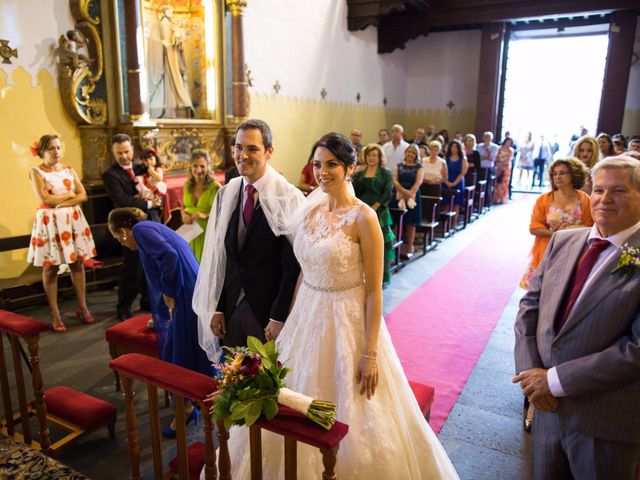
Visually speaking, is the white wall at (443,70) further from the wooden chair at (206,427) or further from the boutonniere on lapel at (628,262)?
the wooden chair at (206,427)

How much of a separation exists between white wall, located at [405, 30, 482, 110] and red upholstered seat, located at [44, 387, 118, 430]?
533 inches

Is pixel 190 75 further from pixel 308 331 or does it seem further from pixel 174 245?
pixel 308 331

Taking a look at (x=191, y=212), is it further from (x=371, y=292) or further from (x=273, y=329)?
(x=371, y=292)

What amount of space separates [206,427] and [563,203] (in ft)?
9.59

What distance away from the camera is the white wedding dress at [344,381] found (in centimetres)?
193

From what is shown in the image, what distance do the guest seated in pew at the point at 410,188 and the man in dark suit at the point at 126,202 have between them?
3221 millimetres

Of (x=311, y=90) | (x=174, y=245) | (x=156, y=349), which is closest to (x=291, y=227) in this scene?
(x=174, y=245)

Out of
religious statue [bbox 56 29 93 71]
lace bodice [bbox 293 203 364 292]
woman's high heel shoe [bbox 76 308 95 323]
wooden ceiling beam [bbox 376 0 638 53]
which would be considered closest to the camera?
lace bodice [bbox 293 203 364 292]

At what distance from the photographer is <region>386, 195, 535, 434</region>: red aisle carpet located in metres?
3.76

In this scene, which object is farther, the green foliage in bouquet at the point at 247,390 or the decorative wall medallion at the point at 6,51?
the decorative wall medallion at the point at 6,51

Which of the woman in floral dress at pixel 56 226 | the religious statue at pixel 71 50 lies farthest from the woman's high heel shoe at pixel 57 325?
the religious statue at pixel 71 50

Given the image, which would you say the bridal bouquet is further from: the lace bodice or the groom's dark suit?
the groom's dark suit

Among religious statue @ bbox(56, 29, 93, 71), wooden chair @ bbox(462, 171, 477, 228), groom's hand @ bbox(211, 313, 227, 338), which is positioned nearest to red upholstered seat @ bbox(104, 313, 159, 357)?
groom's hand @ bbox(211, 313, 227, 338)

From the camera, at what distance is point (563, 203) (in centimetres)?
354
